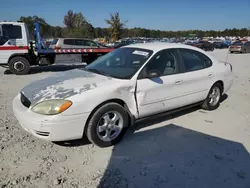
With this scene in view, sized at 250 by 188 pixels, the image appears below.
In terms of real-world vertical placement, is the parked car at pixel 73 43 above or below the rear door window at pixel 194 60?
above

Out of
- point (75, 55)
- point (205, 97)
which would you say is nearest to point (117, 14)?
point (75, 55)

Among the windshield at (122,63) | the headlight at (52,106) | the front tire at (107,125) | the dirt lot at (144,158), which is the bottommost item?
the dirt lot at (144,158)

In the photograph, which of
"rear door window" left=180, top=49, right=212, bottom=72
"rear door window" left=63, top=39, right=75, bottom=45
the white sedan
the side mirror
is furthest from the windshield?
"rear door window" left=63, top=39, right=75, bottom=45

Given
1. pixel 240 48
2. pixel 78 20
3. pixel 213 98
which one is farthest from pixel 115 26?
pixel 213 98

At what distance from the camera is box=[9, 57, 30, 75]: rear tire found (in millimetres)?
9177

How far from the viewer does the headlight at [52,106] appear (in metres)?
2.77

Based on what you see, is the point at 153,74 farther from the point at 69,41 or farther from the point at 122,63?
the point at 69,41

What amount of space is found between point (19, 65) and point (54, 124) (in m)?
7.68

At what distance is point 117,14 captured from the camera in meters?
44.6

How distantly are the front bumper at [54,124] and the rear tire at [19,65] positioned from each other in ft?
23.4

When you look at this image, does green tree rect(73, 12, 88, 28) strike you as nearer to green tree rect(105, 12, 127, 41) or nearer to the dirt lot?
green tree rect(105, 12, 127, 41)

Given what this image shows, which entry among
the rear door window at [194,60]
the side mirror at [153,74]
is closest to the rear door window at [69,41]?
the rear door window at [194,60]

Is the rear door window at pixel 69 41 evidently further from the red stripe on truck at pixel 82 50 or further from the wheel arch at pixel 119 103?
the wheel arch at pixel 119 103

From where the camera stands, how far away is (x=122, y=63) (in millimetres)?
3857
